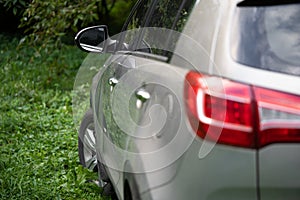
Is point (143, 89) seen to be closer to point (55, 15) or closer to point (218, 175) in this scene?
point (218, 175)

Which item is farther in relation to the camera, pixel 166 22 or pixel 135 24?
pixel 135 24

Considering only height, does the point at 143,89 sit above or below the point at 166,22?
below

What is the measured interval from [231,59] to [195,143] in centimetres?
34

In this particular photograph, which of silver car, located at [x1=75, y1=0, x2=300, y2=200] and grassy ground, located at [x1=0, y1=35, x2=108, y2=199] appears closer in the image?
silver car, located at [x1=75, y1=0, x2=300, y2=200]

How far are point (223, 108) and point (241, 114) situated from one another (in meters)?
0.07

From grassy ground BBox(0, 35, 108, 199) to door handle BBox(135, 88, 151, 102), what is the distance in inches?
81.7

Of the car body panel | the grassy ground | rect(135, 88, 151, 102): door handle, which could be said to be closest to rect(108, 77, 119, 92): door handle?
rect(135, 88, 151, 102): door handle

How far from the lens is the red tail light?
235cm

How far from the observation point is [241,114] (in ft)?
7.82

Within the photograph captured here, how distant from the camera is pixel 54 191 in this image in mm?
5066

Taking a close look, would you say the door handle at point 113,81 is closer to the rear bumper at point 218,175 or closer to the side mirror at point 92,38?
the side mirror at point 92,38

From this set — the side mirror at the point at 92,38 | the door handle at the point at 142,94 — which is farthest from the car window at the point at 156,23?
the side mirror at the point at 92,38

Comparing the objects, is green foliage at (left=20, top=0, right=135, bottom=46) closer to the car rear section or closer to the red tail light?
the car rear section

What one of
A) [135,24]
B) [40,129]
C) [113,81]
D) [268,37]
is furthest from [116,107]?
[40,129]
